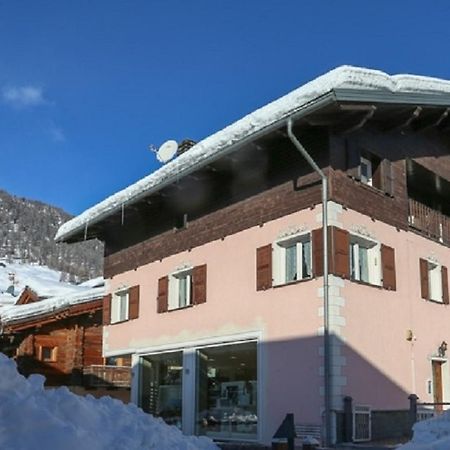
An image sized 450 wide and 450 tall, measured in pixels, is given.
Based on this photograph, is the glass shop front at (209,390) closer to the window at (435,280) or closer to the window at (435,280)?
the window at (435,280)

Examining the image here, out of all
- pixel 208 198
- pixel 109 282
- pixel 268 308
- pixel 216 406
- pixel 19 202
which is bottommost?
pixel 216 406

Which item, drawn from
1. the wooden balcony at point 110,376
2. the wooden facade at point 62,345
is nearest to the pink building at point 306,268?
the wooden balcony at point 110,376

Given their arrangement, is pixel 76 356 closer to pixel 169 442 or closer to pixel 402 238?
pixel 402 238

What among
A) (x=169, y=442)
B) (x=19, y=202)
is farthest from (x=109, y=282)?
(x=19, y=202)

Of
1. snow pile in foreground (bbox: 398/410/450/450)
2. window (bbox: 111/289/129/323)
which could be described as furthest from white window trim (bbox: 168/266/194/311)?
snow pile in foreground (bbox: 398/410/450/450)

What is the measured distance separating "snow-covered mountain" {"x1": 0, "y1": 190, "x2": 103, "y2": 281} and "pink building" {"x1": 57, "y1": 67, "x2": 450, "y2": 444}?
78.6 meters

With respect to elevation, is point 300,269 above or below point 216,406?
above

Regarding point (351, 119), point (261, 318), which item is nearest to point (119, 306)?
point (261, 318)

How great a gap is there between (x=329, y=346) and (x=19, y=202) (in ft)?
389

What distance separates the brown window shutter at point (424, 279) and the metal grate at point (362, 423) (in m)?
3.33

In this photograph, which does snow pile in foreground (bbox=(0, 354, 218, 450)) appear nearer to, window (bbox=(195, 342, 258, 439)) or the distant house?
window (bbox=(195, 342, 258, 439))

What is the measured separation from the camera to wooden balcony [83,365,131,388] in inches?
776

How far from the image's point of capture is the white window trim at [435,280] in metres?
14.6

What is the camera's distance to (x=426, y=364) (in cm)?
1346
